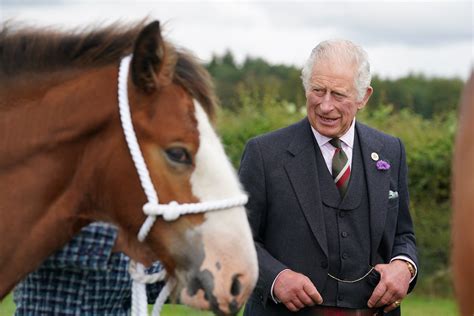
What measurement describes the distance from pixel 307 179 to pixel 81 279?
121 centimetres

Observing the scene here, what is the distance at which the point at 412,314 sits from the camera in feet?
32.9

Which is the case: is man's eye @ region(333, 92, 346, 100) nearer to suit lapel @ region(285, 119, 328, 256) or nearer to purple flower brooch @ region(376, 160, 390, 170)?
suit lapel @ region(285, 119, 328, 256)

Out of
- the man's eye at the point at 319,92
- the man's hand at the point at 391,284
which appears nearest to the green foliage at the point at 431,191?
the man's hand at the point at 391,284

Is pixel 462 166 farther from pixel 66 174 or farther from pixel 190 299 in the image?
pixel 66 174

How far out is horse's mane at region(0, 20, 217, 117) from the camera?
3430 mm

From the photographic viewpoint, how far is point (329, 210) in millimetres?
4055

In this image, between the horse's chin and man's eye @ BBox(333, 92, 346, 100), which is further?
man's eye @ BBox(333, 92, 346, 100)

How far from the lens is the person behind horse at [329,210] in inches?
158

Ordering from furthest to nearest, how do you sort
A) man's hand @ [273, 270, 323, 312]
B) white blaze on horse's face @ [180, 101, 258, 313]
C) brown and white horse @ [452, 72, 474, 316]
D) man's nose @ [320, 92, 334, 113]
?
man's nose @ [320, 92, 334, 113] → man's hand @ [273, 270, 323, 312] → white blaze on horse's face @ [180, 101, 258, 313] → brown and white horse @ [452, 72, 474, 316]

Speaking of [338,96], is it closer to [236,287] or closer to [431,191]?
[236,287]

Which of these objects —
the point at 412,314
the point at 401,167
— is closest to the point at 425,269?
the point at 412,314

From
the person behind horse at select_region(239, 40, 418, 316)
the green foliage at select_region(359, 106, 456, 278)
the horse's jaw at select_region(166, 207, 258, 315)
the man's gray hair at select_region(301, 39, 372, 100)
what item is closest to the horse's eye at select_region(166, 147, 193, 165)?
the horse's jaw at select_region(166, 207, 258, 315)

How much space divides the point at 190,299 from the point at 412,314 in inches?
285

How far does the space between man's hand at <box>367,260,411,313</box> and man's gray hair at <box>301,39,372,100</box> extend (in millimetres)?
837
